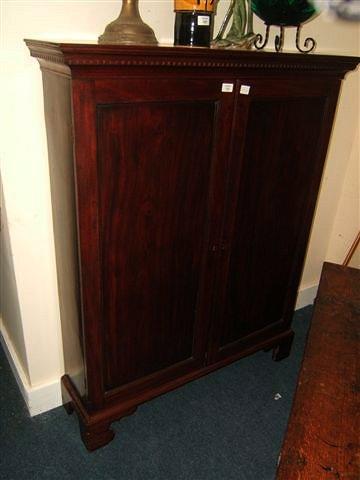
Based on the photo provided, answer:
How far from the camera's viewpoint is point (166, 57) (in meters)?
1.03

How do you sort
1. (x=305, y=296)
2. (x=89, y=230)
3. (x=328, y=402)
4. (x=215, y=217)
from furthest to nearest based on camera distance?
(x=305, y=296)
(x=215, y=217)
(x=89, y=230)
(x=328, y=402)

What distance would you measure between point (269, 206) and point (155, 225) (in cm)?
51

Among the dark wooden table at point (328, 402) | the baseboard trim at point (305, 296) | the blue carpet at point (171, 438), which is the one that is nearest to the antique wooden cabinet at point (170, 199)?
the blue carpet at point (171, 438)

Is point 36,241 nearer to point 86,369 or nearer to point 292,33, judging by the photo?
point 86,369

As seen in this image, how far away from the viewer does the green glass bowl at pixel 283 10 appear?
1.30m

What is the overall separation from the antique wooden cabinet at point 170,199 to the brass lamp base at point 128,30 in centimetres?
13

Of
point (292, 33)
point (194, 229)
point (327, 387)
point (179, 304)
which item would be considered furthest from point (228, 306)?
point (292, 33)

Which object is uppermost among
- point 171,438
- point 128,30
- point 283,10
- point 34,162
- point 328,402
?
point 283,10

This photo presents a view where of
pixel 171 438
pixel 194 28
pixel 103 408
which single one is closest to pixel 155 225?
pixel 194 28

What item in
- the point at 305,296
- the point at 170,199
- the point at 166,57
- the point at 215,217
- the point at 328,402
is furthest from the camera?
the point at 305,296

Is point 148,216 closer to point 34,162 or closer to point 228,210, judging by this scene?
point 228,210

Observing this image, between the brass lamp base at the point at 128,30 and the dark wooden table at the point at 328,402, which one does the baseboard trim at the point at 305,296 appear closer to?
the dark wooden table at the point at 328,402

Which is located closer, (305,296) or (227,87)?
(227,87)

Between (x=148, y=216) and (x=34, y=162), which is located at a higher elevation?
(x=34, y=162)
